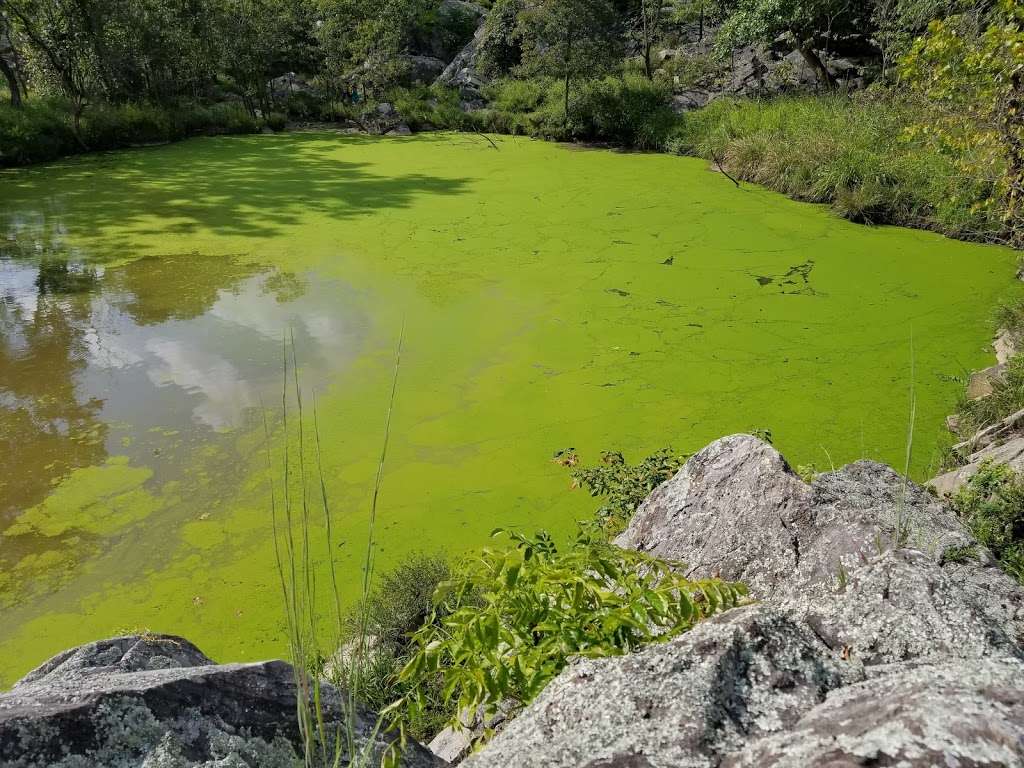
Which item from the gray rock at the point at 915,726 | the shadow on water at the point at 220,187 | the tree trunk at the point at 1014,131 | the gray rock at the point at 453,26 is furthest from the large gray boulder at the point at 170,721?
the gray rock at the point at 453,26

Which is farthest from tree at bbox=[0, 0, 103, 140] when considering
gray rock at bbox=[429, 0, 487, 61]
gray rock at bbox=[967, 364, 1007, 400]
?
gray rock at bbox=[967, 364, 1007, 400]

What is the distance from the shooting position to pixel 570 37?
10016mm

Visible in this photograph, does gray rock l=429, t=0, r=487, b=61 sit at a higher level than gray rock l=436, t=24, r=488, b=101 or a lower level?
higher

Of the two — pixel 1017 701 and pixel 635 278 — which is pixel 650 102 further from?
pixel 1017 701

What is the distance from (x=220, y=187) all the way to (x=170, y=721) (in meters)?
7.96

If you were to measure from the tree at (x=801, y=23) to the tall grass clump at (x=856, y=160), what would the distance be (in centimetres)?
100

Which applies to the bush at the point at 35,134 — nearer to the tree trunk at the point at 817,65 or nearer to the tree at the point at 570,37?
the tree at the point at 570,37

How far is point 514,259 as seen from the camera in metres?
5.58

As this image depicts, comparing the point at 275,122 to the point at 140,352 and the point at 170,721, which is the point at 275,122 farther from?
the point at 170,721

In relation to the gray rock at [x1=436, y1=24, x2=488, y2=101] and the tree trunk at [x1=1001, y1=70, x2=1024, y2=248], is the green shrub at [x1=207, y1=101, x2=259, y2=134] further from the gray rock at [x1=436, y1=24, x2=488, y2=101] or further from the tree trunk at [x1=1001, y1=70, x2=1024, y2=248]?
the tree trunk at [x1=1001, y1=70, x2=1024, y2=248]

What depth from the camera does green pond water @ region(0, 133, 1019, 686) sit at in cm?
271

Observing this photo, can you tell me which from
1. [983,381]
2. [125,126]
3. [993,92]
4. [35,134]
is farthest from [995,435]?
[125,126]

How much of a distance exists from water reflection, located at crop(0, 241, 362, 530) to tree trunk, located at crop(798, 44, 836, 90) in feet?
25.2

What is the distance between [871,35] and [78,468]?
10733 mm
